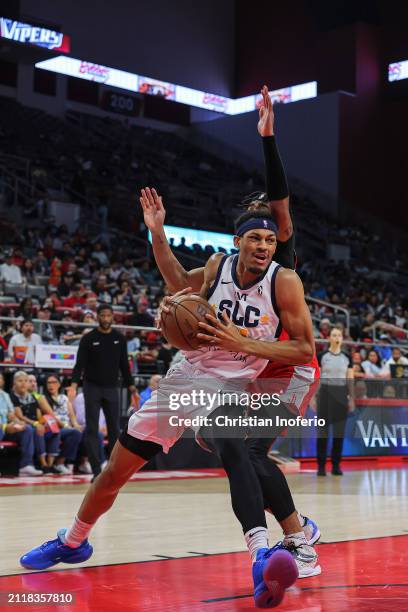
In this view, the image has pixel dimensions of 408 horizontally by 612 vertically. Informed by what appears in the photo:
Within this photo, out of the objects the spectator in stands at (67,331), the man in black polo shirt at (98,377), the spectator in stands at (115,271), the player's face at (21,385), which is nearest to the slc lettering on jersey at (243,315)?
the man in black polo shirt at (98,377)

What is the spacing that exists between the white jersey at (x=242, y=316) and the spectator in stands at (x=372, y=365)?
10.3 meters

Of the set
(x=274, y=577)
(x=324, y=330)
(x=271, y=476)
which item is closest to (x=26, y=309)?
(x=324, y=330)

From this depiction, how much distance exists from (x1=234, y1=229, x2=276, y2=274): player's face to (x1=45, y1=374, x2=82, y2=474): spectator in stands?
22.1 ft

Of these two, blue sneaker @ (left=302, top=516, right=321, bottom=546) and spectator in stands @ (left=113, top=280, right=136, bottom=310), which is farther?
spectator in stands @ (left=113, top=280, right=136, bottom=310)

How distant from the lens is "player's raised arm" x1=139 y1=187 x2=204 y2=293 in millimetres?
4383

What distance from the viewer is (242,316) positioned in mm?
3918

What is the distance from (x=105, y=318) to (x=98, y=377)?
638 millimetres

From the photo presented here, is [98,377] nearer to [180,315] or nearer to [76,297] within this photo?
[180,315]

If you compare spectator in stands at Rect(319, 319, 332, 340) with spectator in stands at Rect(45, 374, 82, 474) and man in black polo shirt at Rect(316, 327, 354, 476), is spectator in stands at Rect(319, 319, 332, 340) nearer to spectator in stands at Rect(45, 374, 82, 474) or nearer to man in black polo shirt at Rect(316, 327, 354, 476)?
man in black polo shirt at Rect(316, 327, 354, 476)

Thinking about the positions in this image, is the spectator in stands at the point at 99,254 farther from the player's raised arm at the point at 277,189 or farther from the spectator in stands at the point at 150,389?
the player's raised arm at the point at 277,189

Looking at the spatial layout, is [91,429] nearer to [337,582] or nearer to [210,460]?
[210,460]

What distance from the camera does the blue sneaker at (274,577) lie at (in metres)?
3.35

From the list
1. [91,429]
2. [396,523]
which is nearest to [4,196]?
[91,429]

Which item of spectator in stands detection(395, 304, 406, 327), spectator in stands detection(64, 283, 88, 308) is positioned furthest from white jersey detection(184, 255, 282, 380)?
spectator in stands detection(395, 304, 406, 327)
